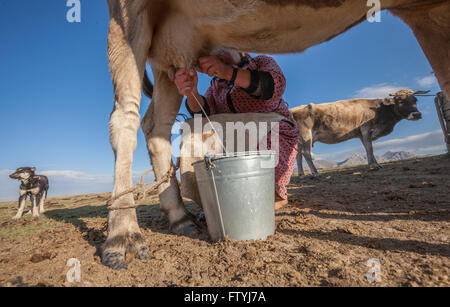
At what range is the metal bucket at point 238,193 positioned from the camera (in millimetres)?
1492

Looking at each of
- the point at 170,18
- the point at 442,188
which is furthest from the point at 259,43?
the point at 442,188

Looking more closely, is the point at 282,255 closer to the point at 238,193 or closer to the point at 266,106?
the point at 238,193

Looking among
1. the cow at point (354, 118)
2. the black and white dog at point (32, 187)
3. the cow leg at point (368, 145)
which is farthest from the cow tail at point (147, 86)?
the cow leg at point (368, 145)

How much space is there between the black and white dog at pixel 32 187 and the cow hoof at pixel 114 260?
371cm

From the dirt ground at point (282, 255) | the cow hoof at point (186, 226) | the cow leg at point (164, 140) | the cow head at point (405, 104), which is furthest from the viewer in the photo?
the cow head at point (405, 104)

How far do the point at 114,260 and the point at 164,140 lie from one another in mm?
1227

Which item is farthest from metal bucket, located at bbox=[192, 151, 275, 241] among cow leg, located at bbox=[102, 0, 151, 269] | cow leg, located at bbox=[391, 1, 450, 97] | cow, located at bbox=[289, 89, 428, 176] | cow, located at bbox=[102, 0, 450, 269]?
cow, located at bbox=[289, 89, 428, 176]

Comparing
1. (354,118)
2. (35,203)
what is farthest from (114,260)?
(354,118)

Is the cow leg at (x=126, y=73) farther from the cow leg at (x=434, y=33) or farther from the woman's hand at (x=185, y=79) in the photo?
the cow leg at (x=434, y=33)

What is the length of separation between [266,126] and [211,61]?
0.81m

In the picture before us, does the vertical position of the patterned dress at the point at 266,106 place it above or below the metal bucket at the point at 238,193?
above
